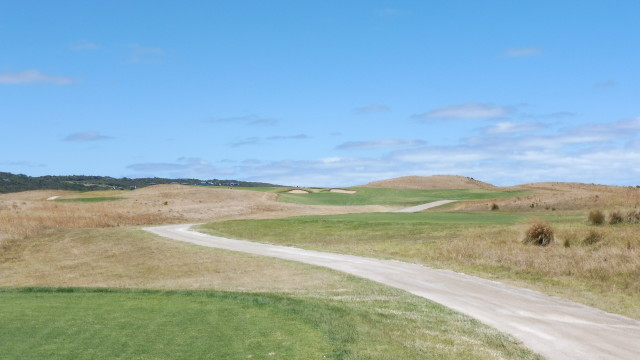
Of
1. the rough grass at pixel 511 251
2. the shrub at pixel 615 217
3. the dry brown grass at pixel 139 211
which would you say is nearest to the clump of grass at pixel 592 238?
the rough grass at pixel 511 251

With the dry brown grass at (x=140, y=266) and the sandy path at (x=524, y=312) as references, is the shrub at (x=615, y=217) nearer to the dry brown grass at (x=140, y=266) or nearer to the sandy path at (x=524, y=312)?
the sandy path at (x=524, y=312)

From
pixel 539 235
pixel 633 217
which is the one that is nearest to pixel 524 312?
pixel 539 235

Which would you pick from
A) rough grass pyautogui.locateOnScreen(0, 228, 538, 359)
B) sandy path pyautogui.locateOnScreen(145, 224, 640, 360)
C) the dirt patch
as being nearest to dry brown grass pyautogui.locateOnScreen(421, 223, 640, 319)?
sandy path pyautogui.locateOnScreen(145, 224, 640, 360)

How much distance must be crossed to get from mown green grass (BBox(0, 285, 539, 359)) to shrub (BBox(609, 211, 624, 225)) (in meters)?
20.9

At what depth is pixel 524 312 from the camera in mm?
16781

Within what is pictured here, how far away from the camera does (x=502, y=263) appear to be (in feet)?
87.1

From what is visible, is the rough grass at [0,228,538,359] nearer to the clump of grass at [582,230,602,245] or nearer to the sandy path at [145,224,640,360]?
the sandy path at [145,224,640,360]

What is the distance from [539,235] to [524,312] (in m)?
13.7

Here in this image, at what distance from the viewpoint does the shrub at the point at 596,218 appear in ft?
114

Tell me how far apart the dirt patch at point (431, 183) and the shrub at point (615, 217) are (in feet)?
269

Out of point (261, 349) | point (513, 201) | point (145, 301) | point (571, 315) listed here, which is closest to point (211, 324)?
point (261, 349)

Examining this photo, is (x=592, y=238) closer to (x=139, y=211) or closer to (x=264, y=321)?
(x=264, y=321)

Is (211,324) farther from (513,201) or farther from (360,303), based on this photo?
(513,201)

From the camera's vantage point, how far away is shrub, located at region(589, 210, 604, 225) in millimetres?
34812
